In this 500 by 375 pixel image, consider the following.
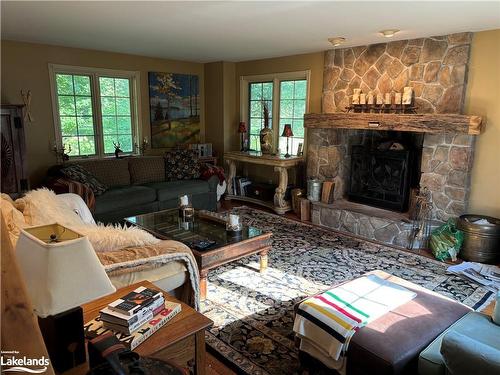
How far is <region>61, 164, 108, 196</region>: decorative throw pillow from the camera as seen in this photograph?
4320mm

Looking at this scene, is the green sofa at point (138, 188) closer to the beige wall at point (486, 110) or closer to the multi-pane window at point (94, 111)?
the multi-pane window at point (94, 111)

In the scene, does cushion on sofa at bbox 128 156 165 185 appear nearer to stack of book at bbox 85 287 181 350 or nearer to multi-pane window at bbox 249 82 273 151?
multi-pane window at bbox 249 82 273 151

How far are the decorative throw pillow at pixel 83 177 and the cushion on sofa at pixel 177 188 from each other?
681 mm

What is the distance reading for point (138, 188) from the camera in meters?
4.73

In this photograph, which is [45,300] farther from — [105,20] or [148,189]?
[148,189]

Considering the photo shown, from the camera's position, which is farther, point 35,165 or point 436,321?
point 35,165

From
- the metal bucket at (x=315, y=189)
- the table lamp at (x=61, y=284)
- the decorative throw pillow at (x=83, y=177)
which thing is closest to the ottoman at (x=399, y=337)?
the table lamp at (x=61, y=284)

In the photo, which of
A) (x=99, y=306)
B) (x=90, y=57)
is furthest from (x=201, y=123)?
(x=99, y=306)

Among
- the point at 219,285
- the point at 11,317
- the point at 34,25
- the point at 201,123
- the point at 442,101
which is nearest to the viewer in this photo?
the point at 11,317

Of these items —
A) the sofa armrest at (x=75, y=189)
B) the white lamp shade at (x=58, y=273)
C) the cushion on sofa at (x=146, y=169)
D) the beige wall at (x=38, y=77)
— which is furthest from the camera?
the cushion on sofa at (x=146, y=169)

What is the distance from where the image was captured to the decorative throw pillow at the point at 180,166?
5328mm

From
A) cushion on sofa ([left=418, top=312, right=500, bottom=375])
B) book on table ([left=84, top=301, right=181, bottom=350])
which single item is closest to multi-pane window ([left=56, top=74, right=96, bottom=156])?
book on table ([left=84, top=301, right=181, bottom=350])

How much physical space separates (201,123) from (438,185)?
162 inches

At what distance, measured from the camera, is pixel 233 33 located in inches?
151
